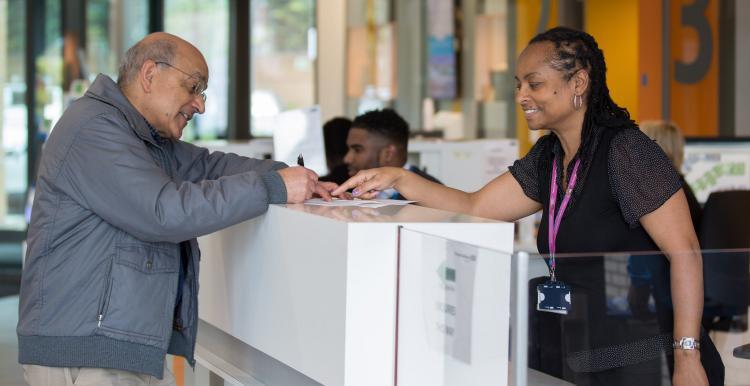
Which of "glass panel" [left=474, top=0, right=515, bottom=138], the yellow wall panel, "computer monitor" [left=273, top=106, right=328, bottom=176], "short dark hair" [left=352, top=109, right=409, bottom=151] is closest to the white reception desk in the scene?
"computer monitor" [left=273, top=106, right=328, bottom=176]

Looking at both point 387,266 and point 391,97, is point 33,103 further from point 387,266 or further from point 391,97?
point 387,266

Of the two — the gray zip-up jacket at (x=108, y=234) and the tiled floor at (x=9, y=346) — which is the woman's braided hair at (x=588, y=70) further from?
Answer: the tiled floor at (x=9, y=346)

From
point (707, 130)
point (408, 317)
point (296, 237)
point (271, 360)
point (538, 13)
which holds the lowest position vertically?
point (271, 360)

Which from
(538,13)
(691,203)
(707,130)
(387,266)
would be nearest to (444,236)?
(387,266)

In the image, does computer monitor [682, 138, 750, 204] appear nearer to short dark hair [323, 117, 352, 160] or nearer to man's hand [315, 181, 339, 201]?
short dark hair [323, 117, 352, 160]

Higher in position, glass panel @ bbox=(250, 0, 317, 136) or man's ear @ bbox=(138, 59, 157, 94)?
glass panel @ bbox=(250, 0, 317, 136)

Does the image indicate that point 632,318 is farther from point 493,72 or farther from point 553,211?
point 493,72

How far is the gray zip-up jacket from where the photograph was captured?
7.98 feet

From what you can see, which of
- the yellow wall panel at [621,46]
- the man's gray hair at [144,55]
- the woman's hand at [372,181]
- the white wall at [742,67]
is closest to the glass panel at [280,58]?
the yellow wall panel at [621,46]

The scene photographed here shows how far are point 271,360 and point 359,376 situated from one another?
0.62 m

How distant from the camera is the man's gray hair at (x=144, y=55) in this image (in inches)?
105

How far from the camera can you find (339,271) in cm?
220

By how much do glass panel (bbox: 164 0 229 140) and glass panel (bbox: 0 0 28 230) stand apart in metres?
2.29

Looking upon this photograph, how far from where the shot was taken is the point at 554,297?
84.9 inches
